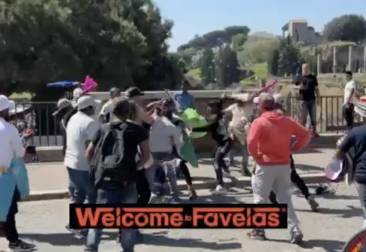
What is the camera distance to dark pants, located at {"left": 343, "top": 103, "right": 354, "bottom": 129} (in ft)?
49.0

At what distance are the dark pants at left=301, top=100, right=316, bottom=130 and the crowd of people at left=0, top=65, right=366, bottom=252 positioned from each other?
151 inches

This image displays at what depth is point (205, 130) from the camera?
11.4 m

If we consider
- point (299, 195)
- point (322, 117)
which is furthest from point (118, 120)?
point (322, 117)

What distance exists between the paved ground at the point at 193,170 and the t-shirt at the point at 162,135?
7.37ft

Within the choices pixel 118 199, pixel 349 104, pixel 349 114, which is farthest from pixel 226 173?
pixel 118 199

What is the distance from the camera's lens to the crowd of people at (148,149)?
6.39 m

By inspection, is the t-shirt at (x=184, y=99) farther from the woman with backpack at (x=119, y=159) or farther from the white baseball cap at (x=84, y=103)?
the woman with backpack at (x=119, y=159)

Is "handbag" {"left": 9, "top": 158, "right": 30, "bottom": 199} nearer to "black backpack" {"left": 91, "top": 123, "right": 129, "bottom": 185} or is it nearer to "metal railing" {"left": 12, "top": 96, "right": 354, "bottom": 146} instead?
"black backpack" {"left": 91, "top": 123, "right": 129, "bottom": 185}

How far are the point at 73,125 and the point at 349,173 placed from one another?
3.04 m

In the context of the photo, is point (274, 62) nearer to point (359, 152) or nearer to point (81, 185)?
point (81, 185)

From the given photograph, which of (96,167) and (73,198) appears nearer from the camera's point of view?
(96,167)

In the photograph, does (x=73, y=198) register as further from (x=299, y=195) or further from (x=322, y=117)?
(x=322, y=117)

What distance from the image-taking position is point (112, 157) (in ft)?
20.9

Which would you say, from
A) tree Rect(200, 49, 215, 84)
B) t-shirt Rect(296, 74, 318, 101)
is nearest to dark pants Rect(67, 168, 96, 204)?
t-shirt Rect(296, 74, 318, 101)
